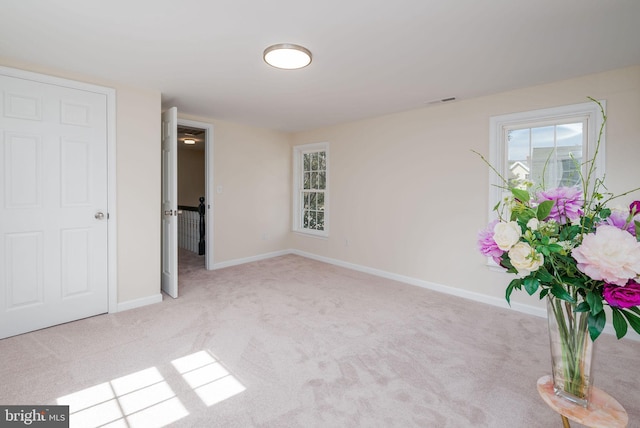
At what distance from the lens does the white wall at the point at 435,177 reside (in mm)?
2711

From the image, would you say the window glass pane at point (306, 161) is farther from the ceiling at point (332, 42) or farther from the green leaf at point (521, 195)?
the green leaf at point (521, 195)

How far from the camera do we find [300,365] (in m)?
2.19

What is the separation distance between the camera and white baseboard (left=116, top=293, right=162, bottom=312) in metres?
3.15

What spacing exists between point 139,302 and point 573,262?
3.68 metres

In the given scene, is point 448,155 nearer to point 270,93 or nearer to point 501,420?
point 270,93

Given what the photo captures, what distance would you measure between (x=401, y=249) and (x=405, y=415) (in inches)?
106

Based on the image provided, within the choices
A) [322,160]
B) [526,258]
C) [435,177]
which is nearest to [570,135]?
[435,177]

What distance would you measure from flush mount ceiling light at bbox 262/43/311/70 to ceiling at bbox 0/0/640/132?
6cm

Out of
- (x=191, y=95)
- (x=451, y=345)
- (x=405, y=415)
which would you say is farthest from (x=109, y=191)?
(x=451, y=345)

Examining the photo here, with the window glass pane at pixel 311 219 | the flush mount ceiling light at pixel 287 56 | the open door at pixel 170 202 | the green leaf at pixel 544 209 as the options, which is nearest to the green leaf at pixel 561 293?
the green leaf at pixel 544 209

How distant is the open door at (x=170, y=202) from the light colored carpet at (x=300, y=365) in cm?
36

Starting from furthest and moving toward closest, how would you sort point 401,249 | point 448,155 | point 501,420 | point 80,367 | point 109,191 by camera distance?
point 401,249, point 448,155, point 109,191, point 80,367, point 501,420

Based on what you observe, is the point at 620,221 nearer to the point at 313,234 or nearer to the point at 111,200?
the point at 111,200

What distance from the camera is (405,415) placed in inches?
67.2
